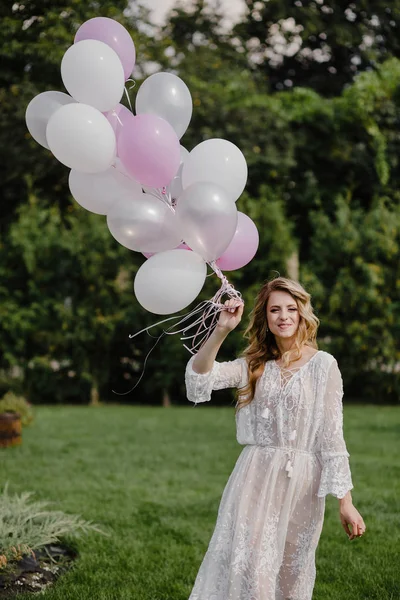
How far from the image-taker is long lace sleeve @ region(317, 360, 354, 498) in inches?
112

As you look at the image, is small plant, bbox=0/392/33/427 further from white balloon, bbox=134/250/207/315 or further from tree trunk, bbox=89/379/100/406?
white balloon, bbox=134/250/207/315

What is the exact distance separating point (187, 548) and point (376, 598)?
4.32ft

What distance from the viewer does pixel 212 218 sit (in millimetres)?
2932

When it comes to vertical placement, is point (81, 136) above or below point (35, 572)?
above

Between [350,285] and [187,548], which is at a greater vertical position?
[187,548]

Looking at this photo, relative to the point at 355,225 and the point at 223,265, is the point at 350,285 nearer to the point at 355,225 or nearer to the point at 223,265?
the point at 355,225

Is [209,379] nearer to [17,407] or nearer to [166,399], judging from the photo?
[17,407]

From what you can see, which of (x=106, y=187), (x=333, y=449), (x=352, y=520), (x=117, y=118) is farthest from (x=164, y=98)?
(x=352, y=520)

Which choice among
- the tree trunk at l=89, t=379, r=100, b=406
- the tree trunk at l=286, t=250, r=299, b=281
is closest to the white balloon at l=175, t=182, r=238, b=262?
the tree trunk at l=286, t=250, r=299, b=281

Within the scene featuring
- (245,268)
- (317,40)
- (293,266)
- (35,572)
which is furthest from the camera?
(317,40)

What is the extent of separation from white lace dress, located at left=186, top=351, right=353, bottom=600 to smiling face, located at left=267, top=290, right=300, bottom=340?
0.16 metres

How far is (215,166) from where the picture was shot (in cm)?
317

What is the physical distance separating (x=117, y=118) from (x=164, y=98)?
9.3 inches

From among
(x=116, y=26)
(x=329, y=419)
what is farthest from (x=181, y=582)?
(x=116, y=26)
